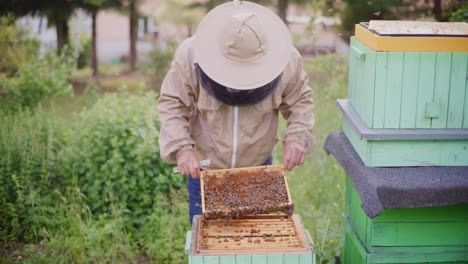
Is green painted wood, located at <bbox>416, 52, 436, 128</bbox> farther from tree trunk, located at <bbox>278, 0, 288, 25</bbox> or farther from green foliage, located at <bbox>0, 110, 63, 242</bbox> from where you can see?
tree trunk, located at <bbox>278, 0, 288, 25</bbox>

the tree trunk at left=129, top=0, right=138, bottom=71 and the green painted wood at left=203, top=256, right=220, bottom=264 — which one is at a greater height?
the tree trunk at left=129, top=0, right=138, bottom=71

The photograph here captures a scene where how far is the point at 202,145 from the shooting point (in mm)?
2898

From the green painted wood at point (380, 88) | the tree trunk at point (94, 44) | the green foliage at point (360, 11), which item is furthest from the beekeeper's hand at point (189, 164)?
the tree trunk at point (94, 44)

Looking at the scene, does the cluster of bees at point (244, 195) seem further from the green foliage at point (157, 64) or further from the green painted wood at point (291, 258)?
the green foliage at point (157, 64)

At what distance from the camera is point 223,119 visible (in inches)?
108

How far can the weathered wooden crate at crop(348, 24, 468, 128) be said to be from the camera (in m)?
2.35

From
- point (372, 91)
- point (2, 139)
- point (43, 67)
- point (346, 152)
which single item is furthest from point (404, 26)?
point (43, 67)

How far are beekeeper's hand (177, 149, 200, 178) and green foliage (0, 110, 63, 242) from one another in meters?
1.66

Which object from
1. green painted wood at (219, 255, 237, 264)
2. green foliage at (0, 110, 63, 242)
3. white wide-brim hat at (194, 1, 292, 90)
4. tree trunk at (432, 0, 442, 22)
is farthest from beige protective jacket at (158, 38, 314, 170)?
tree trunk at (432, 0, 442, 22)

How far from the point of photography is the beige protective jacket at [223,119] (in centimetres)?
271

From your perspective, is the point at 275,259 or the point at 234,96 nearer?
the point at 275,259

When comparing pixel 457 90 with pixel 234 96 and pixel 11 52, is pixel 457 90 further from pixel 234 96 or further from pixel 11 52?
pixel 11 52

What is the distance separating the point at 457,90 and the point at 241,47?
103 cm

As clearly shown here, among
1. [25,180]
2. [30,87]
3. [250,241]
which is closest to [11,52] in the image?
Answer: [30,87]
